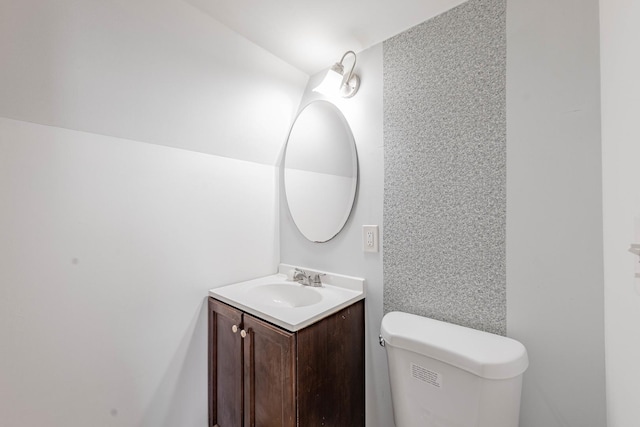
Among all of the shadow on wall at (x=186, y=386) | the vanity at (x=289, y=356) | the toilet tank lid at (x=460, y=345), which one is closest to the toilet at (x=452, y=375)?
the toilet tank lid at (x=460, y=345)

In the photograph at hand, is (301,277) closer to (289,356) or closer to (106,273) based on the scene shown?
(289,356)

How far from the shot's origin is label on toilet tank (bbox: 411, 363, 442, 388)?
2.76 feet

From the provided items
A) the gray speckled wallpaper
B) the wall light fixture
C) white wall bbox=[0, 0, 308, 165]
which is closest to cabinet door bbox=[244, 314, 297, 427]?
the gray speckled wallpaper

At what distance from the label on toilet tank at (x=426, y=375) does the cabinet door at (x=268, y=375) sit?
437mm

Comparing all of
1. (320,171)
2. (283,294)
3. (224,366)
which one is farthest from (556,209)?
(224,366)

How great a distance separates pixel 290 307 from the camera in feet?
4.40

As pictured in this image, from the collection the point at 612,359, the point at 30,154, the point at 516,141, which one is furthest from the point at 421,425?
the point at 30,154

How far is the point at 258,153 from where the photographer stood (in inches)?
62.7

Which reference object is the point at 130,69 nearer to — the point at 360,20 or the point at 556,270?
the point at 360,20

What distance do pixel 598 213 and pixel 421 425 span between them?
90cm

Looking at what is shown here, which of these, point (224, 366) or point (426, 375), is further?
point (224, 366)

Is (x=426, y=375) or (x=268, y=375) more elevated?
(x=426, y=375)

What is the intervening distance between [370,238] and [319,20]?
1.02 metres

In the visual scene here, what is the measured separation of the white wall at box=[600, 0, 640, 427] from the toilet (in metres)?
0.22
